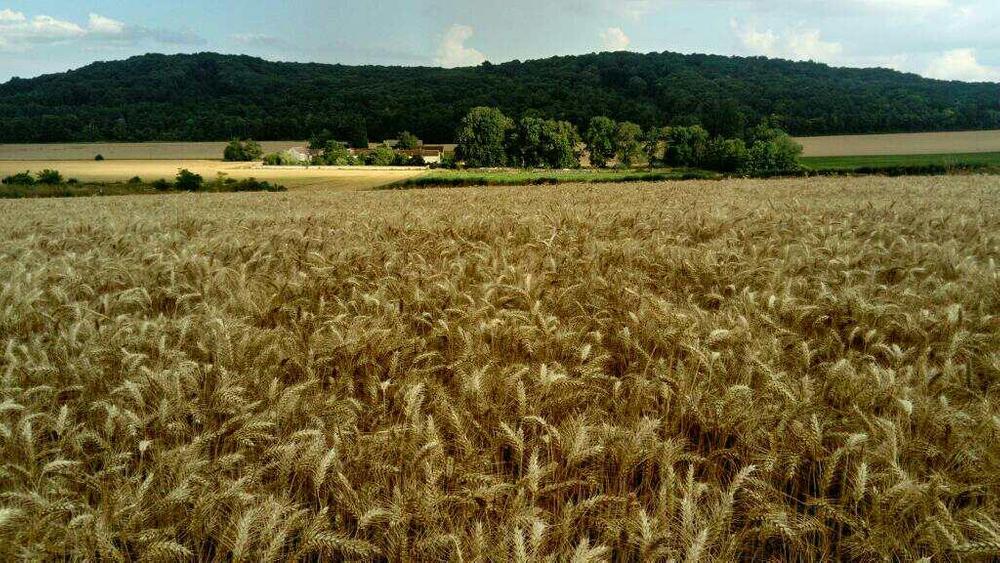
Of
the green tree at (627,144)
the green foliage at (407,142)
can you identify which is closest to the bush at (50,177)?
the green foliage at (407,142)

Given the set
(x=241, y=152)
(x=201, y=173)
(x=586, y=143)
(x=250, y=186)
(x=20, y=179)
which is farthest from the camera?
(x=586, y=143)

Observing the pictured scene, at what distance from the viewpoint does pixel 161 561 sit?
1.85 m

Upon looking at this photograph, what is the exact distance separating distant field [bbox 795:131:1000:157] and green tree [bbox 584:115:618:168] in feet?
104

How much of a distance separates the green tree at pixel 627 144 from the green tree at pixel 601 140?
93 centimetres

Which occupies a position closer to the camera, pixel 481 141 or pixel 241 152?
pixel 241 152

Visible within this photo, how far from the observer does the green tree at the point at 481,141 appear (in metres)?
95.5

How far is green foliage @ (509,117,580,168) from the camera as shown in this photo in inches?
3797

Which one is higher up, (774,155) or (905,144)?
(905,144)

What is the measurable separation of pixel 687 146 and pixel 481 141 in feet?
121

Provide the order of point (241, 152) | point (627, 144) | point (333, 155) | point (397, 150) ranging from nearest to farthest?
1. point (241, 152)
2. point (333, 155)
3. point (397, 150)
4. point (627, 144)

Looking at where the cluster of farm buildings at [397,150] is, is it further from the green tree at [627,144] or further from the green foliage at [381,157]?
the green tree at [627,144]

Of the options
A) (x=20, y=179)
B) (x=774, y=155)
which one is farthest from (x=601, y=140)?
(x=20, y=179)

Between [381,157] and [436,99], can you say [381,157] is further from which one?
[436,99]

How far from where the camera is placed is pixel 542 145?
97562 mm
